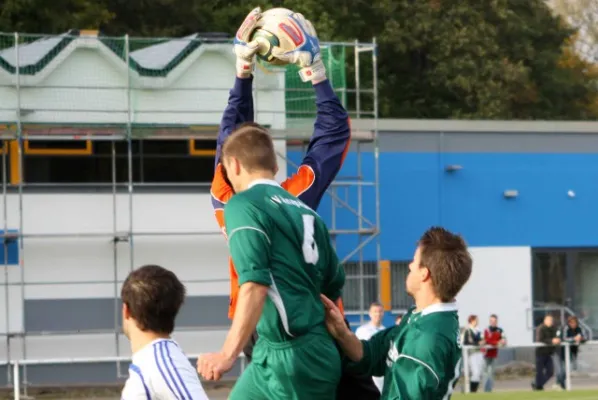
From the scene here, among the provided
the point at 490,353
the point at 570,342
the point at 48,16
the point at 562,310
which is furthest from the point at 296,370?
the point at 48,16

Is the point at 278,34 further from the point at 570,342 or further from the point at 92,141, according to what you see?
the point at 92,141

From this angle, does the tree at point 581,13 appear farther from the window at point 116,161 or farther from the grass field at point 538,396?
the grass field at point 538,396

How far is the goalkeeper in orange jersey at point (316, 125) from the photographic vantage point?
23.2 ft

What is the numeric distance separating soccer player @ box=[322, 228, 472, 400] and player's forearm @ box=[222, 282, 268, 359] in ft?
1.59

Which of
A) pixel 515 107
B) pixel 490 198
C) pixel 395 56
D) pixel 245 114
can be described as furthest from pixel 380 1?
pixel 245 114

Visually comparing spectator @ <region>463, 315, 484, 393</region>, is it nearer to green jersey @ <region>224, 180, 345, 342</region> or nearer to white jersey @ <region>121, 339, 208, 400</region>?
green jersey @ <region>224, 180, 345, 342</region>

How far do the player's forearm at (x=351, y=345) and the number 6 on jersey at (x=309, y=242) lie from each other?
34cm

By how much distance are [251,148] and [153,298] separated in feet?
2.61

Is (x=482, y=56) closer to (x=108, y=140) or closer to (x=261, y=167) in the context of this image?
(x=108, y=140)

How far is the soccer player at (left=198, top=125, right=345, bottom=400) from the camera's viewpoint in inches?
224

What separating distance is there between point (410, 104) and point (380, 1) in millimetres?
3563

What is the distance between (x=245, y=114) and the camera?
24.1 ft

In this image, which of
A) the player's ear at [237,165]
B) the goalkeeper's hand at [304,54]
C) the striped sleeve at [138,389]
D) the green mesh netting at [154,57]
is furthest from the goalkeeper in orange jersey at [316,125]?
the green mesh netting at [154,57]

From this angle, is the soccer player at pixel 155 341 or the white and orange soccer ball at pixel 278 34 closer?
the soccer player at pixel 155 341
